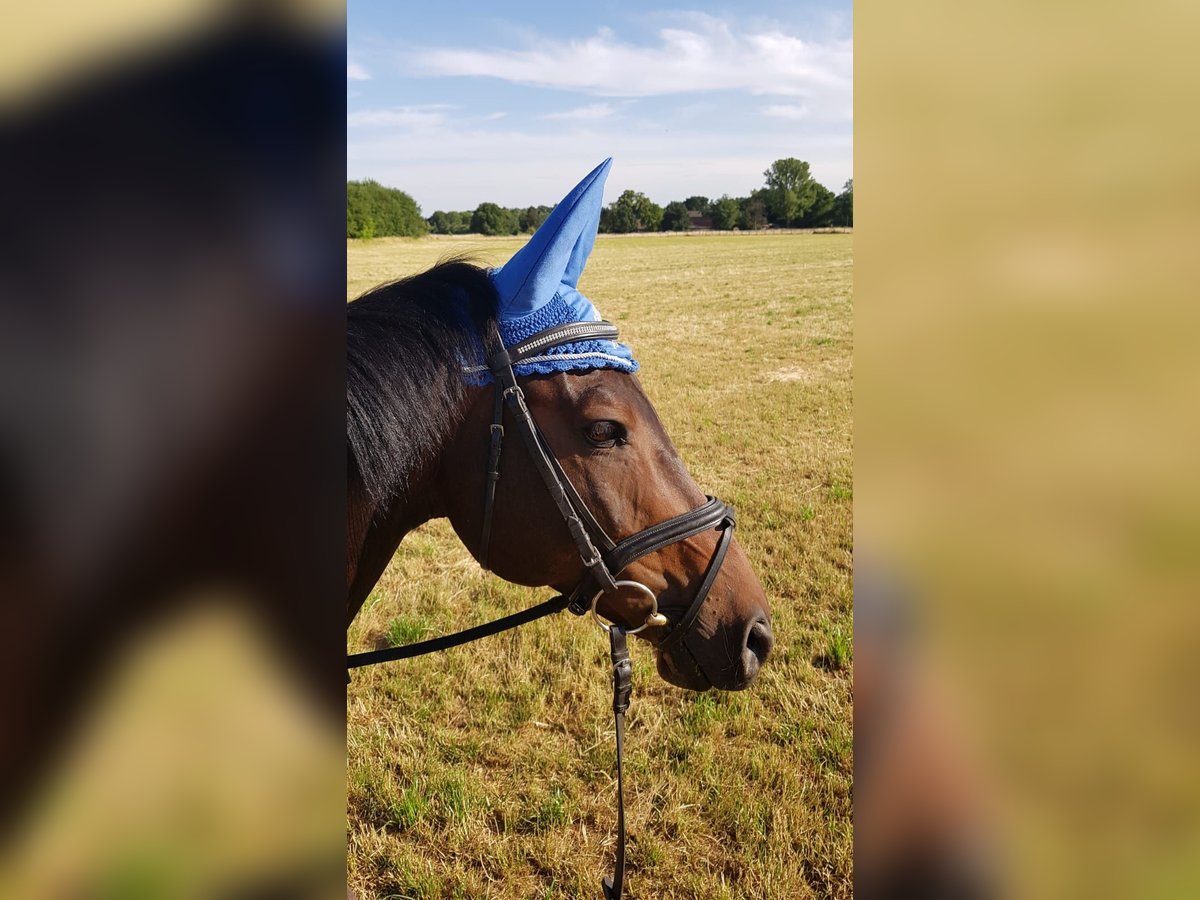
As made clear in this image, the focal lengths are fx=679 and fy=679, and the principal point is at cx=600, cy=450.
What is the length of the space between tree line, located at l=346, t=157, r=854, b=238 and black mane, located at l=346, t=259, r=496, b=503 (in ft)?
173

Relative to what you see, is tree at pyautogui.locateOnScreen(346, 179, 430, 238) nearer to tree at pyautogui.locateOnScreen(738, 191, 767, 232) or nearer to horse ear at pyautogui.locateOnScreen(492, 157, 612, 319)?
tree at pyautogui.locateOnScreen(738, 191, 767, 232)

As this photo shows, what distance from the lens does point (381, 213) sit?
2094 inches

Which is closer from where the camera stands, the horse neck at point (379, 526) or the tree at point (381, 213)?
the horse neck at point (379, 526)

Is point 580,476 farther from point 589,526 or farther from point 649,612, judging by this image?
point 649,612

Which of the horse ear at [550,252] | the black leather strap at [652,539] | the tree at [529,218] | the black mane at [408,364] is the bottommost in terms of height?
the black leather strap at [652,539]

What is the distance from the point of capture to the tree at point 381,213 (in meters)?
47.6

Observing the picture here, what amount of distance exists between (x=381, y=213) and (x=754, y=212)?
106 ft

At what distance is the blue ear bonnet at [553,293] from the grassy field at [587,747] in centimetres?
36

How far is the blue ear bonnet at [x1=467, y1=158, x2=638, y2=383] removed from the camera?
1.87 m
